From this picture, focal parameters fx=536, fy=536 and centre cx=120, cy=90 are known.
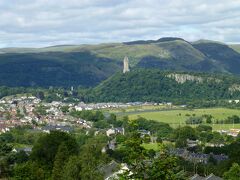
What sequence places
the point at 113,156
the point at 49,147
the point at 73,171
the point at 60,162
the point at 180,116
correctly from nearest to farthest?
1. the point at 73,171
2. the point at 60,162
3. the point at 49,147
4. the point at 113,156
5. the point at 180,116

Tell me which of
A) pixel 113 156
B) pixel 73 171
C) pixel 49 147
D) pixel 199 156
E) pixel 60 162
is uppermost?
pixel 73 171

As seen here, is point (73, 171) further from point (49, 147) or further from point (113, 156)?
point (113, 156)

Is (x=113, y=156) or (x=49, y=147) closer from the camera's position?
(x=49, y=147)

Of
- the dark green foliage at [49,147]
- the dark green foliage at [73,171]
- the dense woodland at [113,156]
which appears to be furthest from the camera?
the dark green foliage at [49,147]

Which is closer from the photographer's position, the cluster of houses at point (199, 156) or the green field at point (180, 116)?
the cluster of houses at point (199, 156)

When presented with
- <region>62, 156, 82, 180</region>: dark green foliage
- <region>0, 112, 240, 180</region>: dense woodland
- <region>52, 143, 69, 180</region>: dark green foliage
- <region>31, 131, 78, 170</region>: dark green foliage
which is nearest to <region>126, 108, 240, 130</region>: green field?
<region>0, 112, 240, 180</region>: dense woodland

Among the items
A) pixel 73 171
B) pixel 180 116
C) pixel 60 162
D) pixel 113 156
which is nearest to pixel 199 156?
pixel 113 156

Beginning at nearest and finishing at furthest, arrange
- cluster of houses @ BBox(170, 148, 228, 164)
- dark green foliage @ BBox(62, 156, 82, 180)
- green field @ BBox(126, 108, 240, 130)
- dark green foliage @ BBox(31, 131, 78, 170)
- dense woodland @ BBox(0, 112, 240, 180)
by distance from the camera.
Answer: dense woodland @ BBox(0, 112, 240, 180) < dark green foliage @ BBox(62, 156, 82, 180) < dark green foliage @ BBox(31, 131, 78, 170) < cluster of houses @ BBox(170, 148, 228, 164) < green field @ BBox(126, 108, 240, 130)

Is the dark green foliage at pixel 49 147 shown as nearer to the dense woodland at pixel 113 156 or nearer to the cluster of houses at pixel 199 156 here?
the dense woodland at pixel 113 156

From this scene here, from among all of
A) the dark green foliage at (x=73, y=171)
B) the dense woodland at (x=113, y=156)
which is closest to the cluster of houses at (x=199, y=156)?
the dense woodland at (x=113, y=156)

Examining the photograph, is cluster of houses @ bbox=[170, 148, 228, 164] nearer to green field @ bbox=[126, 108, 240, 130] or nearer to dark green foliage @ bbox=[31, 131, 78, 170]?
dark green foliage @ bbox=[31, 131, 78, 170]

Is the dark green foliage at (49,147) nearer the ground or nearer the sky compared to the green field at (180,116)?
nearer the sky
